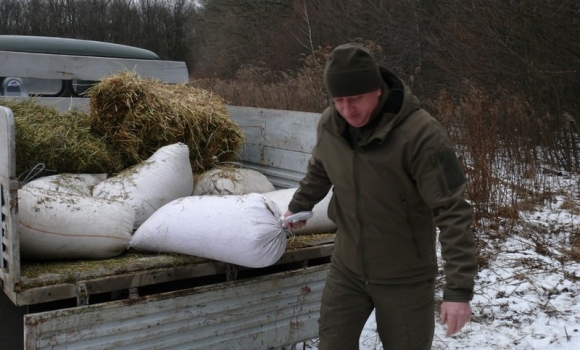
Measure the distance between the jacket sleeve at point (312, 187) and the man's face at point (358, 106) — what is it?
1.31 ft

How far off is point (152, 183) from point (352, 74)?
5.77 feet

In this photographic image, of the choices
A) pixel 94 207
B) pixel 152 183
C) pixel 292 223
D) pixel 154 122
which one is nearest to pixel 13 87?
pixel 154 122

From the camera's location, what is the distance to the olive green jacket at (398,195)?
7.68ft

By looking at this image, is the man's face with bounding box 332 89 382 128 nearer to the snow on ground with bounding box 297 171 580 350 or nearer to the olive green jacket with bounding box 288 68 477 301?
the olive green jacket with bounding box 288 68 477 301

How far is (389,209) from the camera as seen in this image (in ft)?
8.38

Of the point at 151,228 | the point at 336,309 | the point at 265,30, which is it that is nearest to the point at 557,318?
the point at 336,309

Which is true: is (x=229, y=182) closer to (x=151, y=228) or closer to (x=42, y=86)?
(x=151, y=228)

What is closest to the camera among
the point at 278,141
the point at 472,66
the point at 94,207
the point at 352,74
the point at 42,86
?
the point at 352,74

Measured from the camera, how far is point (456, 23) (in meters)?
10.4

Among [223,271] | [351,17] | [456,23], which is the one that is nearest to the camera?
[223,271]

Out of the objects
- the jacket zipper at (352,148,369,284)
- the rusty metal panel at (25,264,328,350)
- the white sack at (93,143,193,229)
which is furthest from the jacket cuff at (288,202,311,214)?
the white sack at (93,143,193,229)

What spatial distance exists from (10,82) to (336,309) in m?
3.36

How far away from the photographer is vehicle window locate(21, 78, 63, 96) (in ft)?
16.6

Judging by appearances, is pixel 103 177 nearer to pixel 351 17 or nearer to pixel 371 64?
pixel 371 64
